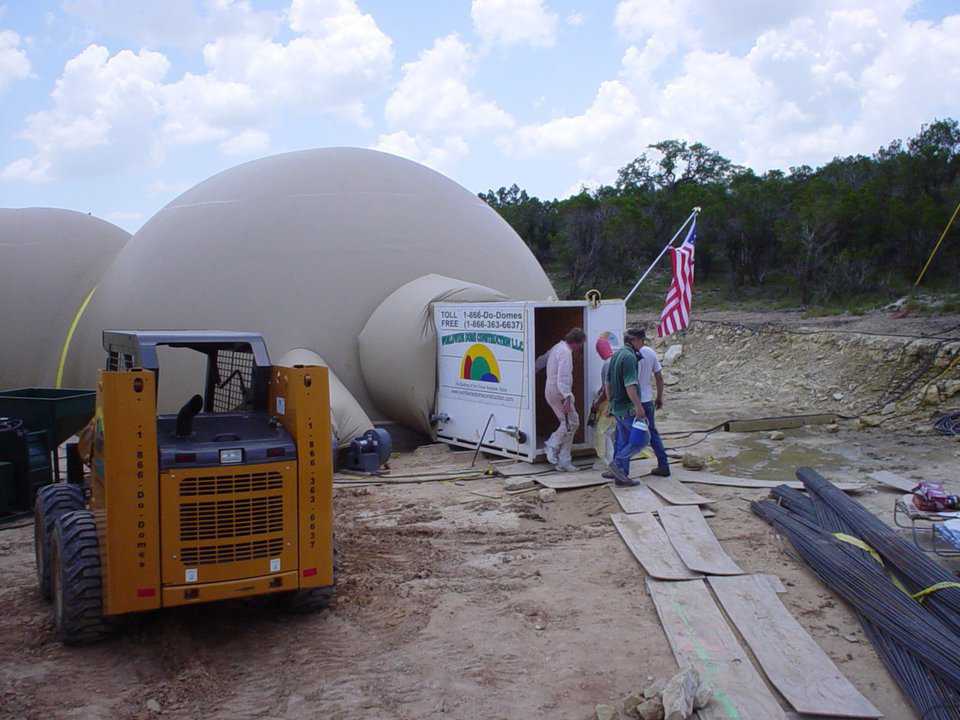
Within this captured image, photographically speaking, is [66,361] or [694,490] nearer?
[694,490]

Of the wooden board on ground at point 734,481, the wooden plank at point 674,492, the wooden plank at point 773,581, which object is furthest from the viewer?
the wooden board on ground at point 734,481

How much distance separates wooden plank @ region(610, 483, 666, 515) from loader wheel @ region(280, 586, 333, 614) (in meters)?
3.18

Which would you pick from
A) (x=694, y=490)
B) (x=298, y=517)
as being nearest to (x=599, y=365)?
(x=694, y=490)

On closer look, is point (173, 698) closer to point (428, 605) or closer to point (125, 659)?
point (125, 659)

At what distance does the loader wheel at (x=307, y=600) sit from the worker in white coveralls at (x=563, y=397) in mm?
4193

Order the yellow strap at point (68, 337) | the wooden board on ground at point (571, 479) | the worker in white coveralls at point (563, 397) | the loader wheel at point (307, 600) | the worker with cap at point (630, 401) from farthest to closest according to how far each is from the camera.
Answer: the yellow strap at point (68, 337) → the worker in white coveralls at point (563, 397) → the wooden board on ground at point (571, 479) → the worker with cap at point (630, 401) → the loader wheel at point (307, 600)

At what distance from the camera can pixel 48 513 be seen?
557 centimetres

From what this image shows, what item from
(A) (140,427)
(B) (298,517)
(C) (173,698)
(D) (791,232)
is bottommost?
(C) (173,698)

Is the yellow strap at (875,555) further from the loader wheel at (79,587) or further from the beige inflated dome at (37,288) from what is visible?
the beige inflated dome at (37,288)

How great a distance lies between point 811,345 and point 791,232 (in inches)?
369

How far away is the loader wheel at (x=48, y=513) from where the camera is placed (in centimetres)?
547

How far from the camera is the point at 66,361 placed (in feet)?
44.8

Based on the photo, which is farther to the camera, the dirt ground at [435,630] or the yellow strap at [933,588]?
the yellow strap at [933,588]

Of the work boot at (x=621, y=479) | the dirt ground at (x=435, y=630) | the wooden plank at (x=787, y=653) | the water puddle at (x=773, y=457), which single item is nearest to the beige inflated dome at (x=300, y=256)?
the dirt ground at (x=435, y=630)
